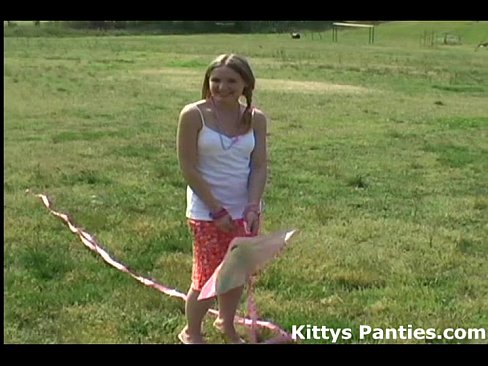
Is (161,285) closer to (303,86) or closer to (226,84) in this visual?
(226,84)

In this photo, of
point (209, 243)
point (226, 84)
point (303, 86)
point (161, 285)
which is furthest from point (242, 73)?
point (303, 86)

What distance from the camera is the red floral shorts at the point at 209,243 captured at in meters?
4.11

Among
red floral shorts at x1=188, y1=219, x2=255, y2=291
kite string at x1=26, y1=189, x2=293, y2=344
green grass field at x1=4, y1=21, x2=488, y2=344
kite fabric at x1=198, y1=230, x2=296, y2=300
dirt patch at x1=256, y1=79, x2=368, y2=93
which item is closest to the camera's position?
kite fabric at x1=198, y1=230, x2=296, y2=300

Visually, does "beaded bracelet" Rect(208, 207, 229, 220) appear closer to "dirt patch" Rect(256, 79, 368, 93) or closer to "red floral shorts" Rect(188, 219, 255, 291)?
"red floral shorts" Rect(188, 219, 255, 291)

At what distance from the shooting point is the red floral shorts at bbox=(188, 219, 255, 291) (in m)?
4.11

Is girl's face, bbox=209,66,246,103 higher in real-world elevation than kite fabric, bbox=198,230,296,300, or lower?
higher

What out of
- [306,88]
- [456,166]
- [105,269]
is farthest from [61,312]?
[306,88]

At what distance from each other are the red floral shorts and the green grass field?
0.43 m

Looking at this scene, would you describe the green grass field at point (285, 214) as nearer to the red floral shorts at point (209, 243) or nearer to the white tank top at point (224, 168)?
the red floral shorts at point (209, 243)

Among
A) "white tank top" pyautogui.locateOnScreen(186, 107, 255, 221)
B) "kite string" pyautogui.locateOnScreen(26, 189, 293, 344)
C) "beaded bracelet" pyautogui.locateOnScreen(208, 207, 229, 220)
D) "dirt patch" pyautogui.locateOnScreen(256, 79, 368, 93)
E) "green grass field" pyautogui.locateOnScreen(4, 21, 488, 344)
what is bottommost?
"dirt patch" pyautogui.locateOnScreen(256, 79, 368, 93)

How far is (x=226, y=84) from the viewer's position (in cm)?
405

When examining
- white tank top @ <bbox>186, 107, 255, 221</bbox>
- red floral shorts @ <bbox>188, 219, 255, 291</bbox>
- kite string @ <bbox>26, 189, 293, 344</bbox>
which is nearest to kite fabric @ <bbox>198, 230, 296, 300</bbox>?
red floral shorts @ <bbox>188, 219, 255, 291</bbox>

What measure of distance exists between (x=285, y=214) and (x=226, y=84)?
3.04 metres
